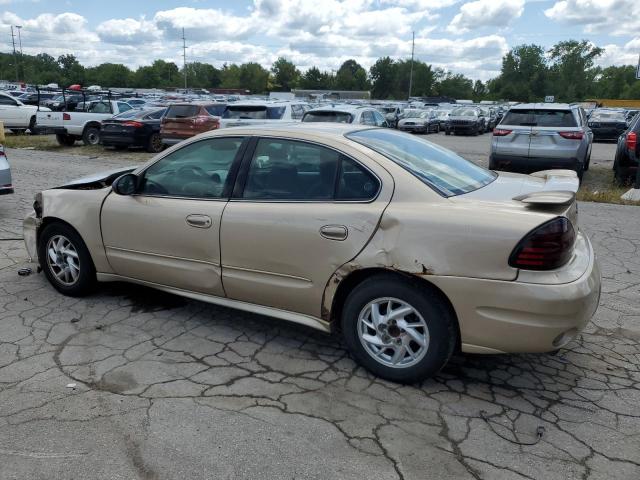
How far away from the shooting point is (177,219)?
4.05m

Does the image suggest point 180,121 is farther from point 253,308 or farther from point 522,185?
point 522,185

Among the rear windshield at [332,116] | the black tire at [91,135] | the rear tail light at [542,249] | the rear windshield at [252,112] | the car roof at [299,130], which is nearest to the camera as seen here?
the rear tail light at [542,249]

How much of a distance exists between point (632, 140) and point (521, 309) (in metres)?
8.56

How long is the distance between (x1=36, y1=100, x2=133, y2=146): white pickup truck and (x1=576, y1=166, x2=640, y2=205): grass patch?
15.0m

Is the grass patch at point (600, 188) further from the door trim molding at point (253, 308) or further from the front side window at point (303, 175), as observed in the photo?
the door trim molding at point (253, 308)

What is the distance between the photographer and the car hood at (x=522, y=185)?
3.48 metres

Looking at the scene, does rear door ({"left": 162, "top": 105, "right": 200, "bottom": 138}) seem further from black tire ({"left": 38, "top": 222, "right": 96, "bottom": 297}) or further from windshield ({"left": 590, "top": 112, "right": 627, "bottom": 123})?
windshield ({"left": 590, "top": 112, "right": 627, "bottom": 123})

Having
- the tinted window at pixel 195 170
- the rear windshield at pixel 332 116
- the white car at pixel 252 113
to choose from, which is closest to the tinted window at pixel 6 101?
the white car at pixel 252 113

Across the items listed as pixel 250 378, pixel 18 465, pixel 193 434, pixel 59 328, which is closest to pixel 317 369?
pixel 250 378

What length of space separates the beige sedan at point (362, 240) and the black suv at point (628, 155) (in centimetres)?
698

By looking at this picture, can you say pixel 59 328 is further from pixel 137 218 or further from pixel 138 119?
pixel 138 119

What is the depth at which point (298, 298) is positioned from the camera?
3643mm

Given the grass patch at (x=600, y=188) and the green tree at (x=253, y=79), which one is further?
the green tree at (x=253, y=79)

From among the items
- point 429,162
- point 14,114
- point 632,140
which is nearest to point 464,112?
point 632,140
